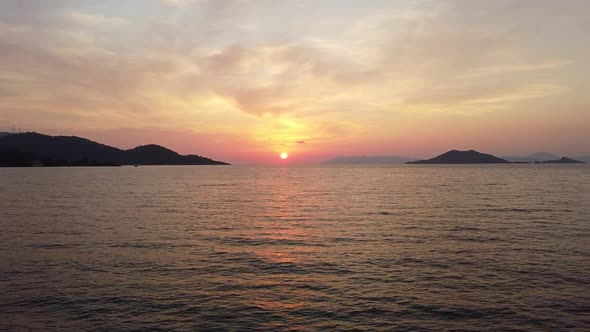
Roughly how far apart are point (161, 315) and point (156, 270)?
358 inches

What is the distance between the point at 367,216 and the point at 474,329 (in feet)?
132

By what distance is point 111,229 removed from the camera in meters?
47.4

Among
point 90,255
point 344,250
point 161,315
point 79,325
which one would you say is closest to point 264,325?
point 161,315

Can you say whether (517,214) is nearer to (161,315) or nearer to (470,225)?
(470,225)

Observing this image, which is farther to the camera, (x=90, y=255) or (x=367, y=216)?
(x=367, y=216)

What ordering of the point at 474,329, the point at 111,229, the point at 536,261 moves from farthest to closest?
the point at 111,229 < the point at 536,261 < the point at 474,329

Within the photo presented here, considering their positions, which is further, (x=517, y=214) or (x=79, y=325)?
(x=517, y=214)

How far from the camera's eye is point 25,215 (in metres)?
59.9

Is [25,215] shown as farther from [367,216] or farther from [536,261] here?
[536,261]

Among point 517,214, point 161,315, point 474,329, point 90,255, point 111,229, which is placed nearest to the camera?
point 474,329

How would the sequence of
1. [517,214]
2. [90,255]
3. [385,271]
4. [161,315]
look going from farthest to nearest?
[517,214]
[90,255]
[385,271]
[161,315]

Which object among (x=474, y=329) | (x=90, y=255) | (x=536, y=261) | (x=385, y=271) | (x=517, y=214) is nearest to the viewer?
(x=474, y=329)

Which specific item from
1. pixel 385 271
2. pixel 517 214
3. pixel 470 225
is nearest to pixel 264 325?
pixel 385 271

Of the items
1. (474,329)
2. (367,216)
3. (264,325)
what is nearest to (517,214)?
(367,216)
